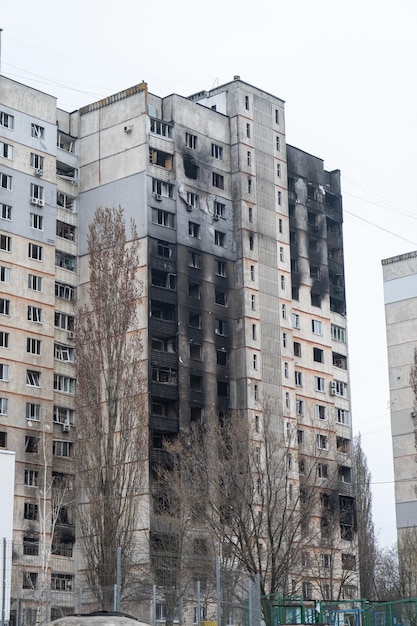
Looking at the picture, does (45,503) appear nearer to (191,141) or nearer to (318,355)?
(191,141)

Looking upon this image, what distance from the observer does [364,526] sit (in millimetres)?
99062

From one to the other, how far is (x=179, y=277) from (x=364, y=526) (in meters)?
28.9

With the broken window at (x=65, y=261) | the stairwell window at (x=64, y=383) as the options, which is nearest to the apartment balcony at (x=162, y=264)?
the broken window at (x=65, y=261)

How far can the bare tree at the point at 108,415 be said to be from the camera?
60438 millimetres

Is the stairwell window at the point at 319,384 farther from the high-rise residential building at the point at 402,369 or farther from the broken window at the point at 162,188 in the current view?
the broken window at the point at 162,188

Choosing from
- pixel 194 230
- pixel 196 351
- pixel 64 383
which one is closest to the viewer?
pixel 64 383

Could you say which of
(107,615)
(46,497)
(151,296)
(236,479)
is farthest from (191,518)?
(107,615)

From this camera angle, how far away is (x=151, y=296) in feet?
268

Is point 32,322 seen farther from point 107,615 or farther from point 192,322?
point 107,615

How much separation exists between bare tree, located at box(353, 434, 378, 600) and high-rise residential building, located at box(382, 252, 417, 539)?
8.41 meters

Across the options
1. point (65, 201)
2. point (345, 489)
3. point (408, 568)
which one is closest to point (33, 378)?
point (65, 201)

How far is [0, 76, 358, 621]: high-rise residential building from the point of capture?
8038 centimetres

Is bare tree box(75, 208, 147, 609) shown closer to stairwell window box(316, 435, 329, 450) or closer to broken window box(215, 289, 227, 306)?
broken window box(215, 289, 227, 306)

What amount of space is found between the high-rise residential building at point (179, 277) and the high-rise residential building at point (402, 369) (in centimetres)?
1507
